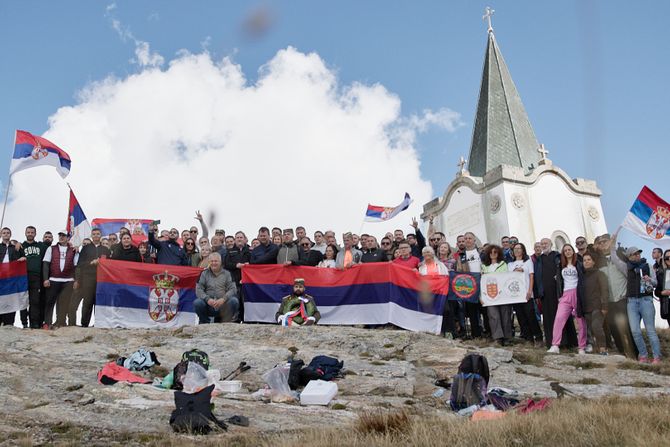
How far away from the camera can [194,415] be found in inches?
220

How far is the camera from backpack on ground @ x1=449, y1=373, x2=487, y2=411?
6.99 m

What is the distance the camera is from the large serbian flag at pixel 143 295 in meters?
12.4

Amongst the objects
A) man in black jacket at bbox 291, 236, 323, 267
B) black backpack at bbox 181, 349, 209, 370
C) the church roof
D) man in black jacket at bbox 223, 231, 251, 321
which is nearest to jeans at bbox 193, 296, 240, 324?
man in black jacket at bbox 223, 231, 251, 321

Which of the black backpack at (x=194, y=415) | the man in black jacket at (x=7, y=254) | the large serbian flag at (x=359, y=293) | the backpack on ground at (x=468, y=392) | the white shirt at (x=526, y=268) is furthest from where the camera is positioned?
the man in black jacket at (x=7, y=254)

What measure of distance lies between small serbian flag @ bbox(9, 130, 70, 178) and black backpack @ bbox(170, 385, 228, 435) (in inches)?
424

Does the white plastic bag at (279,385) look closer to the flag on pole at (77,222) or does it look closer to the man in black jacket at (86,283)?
the man in black jacket at (86,283)

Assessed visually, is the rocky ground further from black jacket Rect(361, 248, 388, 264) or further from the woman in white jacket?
black jacket Rect(361, 248, 388, 264)

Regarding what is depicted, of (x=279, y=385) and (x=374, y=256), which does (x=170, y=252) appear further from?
(x=279, y=385)

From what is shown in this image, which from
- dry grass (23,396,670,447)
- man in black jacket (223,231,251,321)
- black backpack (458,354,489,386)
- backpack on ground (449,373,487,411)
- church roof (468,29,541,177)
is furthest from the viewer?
church roof (468,29,541,177)

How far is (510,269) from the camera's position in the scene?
12.2 metres

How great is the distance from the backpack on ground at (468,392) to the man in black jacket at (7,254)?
9299mm

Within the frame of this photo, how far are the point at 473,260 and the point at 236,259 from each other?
477 cm

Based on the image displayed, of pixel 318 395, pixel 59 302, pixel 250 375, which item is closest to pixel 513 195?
pixel 59 302

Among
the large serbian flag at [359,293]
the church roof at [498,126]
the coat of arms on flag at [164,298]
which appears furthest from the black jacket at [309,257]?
the church roof at [498,126]
